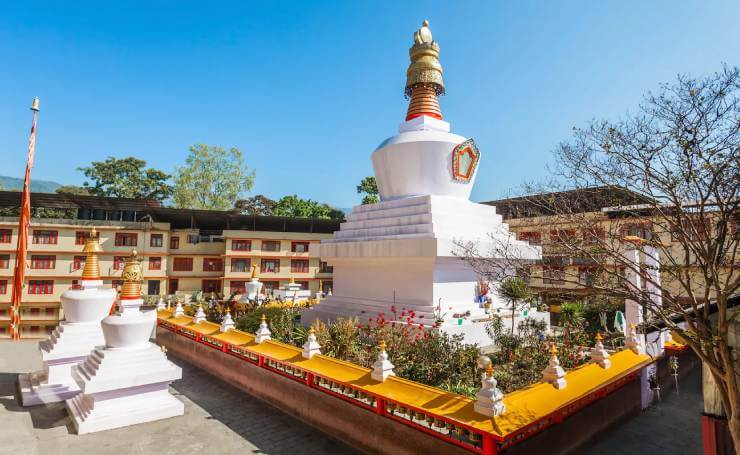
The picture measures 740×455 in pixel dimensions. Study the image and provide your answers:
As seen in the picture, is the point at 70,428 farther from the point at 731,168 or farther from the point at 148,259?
the point at 148,259

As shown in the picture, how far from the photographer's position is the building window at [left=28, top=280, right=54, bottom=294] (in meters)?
27.9

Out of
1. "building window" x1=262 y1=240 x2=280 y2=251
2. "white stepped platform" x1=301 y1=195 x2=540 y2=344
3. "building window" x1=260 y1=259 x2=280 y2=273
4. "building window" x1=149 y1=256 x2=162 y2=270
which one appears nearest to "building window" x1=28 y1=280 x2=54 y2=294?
"building window" x1=149 y1=256 x2=162 y2=270

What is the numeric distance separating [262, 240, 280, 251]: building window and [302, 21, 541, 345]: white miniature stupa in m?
19.1

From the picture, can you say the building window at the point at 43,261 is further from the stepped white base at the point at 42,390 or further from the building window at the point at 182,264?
the stepped white base at the point at 42,390

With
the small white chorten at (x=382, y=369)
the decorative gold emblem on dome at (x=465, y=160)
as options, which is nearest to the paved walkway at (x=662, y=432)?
the small white chorten at (x=382, y=369)

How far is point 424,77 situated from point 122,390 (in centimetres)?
1399

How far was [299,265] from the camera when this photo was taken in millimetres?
35469

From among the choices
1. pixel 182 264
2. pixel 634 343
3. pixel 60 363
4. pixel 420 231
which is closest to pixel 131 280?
pixel 60 363

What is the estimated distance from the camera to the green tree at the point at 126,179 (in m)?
47.0

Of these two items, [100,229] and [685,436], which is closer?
[685,436]

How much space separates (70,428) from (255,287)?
13.4 meters

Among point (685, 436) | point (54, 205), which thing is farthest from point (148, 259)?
point (685, 436)

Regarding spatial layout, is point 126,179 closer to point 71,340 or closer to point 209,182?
point 209,182

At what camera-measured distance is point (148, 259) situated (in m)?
31.3
